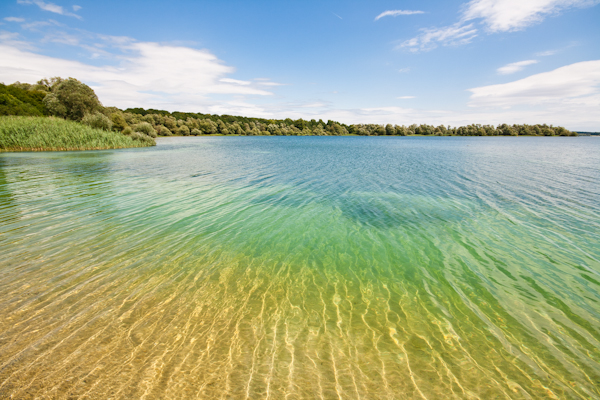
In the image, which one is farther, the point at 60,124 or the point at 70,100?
the point at 70,100

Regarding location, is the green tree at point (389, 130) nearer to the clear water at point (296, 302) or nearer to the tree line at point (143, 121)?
the tree line at point (143, 121)

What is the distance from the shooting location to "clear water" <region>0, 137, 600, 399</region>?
3.69m

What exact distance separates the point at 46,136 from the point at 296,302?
4683 cm

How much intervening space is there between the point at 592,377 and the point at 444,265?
339 centimetres

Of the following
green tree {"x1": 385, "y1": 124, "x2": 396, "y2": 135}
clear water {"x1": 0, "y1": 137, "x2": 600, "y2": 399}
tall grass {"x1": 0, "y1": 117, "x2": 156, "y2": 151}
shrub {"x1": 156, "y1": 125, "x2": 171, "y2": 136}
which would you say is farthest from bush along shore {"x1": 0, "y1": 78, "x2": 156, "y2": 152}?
green tree {"x1": 385, "y1": 124, "x2": 396, "y2": 135}

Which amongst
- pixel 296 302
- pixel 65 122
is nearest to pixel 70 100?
pixel 65 122

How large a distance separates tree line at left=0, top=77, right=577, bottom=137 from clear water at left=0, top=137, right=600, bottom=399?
5369cm

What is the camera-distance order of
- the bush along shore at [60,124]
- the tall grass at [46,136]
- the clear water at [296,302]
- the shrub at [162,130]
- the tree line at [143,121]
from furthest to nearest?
the shrub at [162,130] → the tree line at [143,121] → the bush along shore at [60,124] → the tall grass at [46,136] → the clear water at [296,302]

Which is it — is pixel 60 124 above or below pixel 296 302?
above

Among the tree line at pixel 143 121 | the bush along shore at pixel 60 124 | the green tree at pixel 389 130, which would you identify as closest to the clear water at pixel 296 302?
the bush along shore at pixel 60 124

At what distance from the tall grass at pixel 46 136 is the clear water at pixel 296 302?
1294 inches

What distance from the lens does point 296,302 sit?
5.45 metres

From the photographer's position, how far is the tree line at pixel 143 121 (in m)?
53.5

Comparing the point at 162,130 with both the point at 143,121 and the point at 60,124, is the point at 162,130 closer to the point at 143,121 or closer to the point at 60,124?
the point at 143,121
